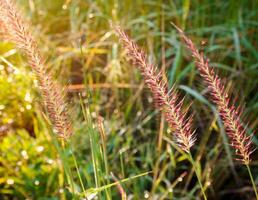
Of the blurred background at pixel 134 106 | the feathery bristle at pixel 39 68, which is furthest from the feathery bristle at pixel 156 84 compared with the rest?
the blurred background at pixel 134 106

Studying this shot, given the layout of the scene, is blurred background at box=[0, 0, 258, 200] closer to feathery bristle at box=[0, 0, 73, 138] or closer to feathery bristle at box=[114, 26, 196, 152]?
feathery bristle at box=[0, 0, 73, 138]

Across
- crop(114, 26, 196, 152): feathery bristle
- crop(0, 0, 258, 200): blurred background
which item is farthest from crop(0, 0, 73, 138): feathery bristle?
crop(0, 0, 258, 200): blurred background

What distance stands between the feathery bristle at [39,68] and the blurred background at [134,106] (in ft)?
3.64

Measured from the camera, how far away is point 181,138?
1230mm

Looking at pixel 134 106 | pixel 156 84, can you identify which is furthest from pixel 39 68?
pixel 134 106

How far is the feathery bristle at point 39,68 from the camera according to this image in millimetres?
1247

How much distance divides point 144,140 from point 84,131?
337 mm

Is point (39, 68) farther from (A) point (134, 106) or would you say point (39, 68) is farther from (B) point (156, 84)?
(A) point (134, 106)

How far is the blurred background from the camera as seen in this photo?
2592mm

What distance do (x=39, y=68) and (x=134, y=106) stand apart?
2049 millimetres

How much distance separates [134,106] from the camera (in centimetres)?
331

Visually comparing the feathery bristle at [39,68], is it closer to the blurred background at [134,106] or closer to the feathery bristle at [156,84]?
the feathery bristle at [156,84]

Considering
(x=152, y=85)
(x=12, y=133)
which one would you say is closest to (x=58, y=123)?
(x=152, y=85)

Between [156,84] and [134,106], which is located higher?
[156,84]
